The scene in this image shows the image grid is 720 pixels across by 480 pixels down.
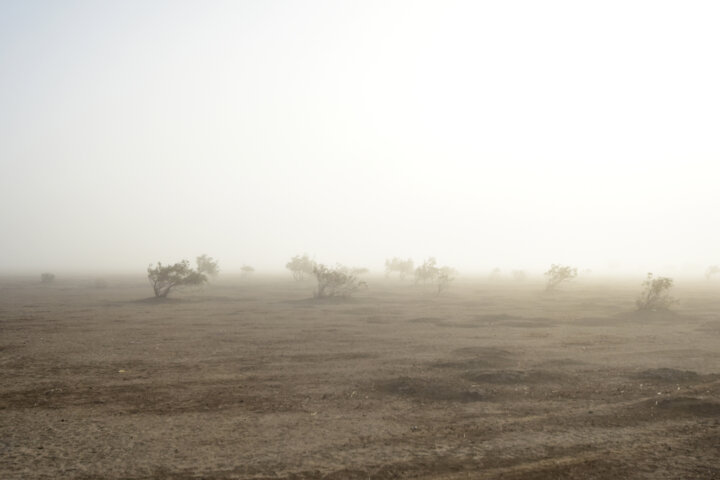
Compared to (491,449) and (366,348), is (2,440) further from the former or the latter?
(366,348)

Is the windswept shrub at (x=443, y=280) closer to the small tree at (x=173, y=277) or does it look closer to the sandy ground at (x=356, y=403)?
the small tree at (x=173, y=277)

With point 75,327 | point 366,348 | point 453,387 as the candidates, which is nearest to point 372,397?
point 453,387

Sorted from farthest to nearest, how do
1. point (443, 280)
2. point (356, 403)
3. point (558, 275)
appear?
point (443, 280)
point (558, 275)
point (356, 403)

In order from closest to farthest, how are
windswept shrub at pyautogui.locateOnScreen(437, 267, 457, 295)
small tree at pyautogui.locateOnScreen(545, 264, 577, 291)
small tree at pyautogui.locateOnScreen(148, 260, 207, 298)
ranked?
small tree at pyautogui.locateOnScreen(148, 260, 207, 298) → windswept shrub at pyautogui.locateOnScreen(437, 267, 457, 295) → small tree at pyautogui.locateOnScreen(545, 264, 577, 291)

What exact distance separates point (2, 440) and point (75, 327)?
16.8 meters

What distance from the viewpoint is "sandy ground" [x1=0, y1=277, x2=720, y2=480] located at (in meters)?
8.29

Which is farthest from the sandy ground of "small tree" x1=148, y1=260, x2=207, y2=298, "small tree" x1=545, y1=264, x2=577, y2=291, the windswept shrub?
"small tree" x1=545, y1=264, x2=577, y2=291

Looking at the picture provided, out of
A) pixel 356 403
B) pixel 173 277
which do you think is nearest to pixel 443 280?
pixel 173 277

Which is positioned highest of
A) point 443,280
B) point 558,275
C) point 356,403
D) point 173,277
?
point 173,277

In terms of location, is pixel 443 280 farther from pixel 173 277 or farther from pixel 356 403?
pixel 356 403

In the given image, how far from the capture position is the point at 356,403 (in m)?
11.9

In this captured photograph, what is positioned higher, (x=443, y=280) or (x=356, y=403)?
(x=443, y=280)

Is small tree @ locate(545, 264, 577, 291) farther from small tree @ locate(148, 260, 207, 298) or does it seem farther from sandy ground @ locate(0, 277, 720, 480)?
small tree @ locate(148, 260, 207, 298)

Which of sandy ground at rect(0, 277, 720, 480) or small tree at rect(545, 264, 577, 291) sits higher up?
small tree at rect(545, 264, 577, 291)
